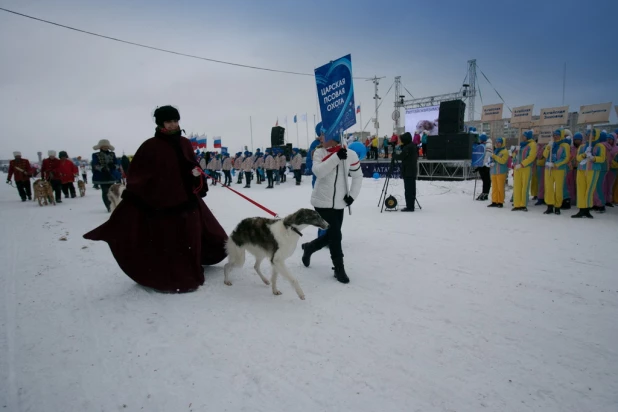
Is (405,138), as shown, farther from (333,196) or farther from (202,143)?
(202,143)

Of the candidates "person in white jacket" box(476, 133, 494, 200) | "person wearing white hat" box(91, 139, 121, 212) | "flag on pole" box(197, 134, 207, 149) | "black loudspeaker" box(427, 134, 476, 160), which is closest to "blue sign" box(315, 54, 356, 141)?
"person in white jacket" box(476, 133, 494, 200)

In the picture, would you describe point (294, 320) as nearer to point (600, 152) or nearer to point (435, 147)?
point (600, 152)

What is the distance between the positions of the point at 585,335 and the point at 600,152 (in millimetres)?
7226

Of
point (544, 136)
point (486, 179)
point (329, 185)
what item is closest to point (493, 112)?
point (544, 136)

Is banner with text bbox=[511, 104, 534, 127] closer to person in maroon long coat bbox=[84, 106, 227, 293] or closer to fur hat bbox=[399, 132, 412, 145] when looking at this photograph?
fur hat bbox=[399, 132, 412, 145]

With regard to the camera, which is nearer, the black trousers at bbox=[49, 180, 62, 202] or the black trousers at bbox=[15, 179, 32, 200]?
the black trousers at bbox=[49, 180, 62, 202]

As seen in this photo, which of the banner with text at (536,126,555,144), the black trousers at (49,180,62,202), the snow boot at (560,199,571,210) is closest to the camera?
the snow boot at (560,199,571,210)

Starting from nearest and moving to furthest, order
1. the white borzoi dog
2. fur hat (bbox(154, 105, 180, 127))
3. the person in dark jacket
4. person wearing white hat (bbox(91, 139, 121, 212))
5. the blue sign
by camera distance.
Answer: the white borzoi dog < fur hat (bbox(154, 105, 180, 127)) < the blue sign < the person in dark jacket < person wearing white hat (bbox(91, 139, 121, 212))

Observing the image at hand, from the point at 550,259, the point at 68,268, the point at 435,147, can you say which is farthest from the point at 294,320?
the point at 435,147

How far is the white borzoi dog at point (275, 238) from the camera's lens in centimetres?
377

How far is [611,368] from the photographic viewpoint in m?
2.52

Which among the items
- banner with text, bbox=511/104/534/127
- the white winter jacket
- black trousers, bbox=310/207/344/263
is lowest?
black trousers, bbox=310/207/344/263

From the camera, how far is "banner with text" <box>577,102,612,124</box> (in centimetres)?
956

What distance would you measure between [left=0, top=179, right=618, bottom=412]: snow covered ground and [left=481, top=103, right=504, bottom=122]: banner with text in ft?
36.8
